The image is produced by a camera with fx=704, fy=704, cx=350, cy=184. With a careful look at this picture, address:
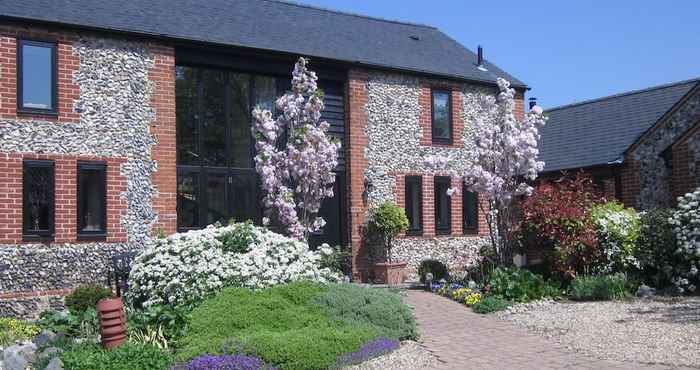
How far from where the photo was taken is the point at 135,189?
13.8 m

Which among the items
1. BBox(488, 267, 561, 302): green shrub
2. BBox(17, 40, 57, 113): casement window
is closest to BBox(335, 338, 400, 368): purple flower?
BBox(488, 267, 561, 302): green shrub

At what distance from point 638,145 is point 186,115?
37.4ft

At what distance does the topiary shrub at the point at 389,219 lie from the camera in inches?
647

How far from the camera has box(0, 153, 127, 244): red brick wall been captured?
12328mm

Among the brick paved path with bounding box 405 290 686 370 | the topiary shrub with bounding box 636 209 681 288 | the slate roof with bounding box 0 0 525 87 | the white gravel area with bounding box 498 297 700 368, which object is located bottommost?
the brick paved path with bounding box 405 290 686 370

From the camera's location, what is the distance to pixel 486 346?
28.0 feet

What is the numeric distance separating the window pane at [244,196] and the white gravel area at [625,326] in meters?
6.55

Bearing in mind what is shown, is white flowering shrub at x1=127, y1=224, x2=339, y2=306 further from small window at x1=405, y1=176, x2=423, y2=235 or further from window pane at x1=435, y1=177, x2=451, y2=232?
window pane at x1=435, y1=177, x2=451, y2=232

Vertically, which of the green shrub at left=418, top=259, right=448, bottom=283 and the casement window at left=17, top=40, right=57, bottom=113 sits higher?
the casement window at left=17, top=40, right=57, bottom=113

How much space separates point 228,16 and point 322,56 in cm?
260

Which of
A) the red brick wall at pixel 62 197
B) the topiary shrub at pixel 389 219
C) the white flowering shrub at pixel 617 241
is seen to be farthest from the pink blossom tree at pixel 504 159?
the red brick wall at pixel 62 197

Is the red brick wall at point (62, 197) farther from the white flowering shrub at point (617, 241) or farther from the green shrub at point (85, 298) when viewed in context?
the white flowering shrub at point (617, 241)

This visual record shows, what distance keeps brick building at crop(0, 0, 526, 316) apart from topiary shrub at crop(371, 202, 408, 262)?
42 cm

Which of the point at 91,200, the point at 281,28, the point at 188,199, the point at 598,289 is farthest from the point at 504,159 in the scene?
the point at 91,200
